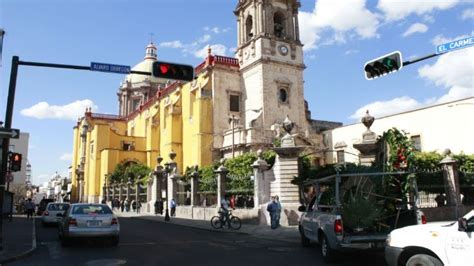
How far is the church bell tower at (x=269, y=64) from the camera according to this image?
40.8 m

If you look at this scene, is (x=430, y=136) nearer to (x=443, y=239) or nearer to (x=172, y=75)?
(x=172, y=75)

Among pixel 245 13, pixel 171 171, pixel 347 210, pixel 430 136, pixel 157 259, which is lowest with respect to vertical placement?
pixel 157 259

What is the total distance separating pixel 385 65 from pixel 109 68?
796 centimetres

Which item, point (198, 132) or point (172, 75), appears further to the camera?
point (198, 132)

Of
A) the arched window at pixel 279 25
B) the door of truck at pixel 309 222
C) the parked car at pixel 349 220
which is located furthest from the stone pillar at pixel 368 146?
the arched window at pixel 279 25

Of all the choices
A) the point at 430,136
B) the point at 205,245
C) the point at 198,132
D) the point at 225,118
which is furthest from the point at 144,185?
the point at 205,245

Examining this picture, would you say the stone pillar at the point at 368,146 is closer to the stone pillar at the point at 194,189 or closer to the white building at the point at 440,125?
the white building at the point at 440,125

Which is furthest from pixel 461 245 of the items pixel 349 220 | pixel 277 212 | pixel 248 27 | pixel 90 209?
pixel 248 27

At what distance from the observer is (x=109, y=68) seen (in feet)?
42.7

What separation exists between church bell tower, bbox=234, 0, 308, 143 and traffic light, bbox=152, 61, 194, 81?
1016 inches

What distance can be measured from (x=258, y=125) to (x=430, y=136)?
1446cm

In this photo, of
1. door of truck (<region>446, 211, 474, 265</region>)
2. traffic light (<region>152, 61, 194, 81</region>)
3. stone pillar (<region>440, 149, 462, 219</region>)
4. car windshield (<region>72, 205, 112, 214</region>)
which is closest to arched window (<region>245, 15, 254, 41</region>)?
stone pillar (<region>440, 149, 462, 219</region>)

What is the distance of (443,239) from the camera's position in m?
6.75

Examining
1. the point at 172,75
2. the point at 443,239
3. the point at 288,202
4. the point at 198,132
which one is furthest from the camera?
the point at 198,132
